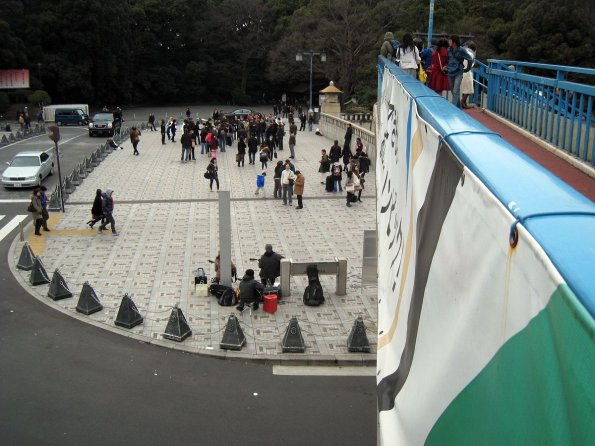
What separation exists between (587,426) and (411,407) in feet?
5.69

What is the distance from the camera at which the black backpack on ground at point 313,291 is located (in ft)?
45.2

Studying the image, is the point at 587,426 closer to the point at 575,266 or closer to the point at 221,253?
the point at 575,266

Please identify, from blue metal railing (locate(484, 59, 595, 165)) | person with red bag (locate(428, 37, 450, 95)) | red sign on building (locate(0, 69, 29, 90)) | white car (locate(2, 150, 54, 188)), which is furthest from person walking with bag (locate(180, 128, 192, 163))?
red sign on building (locate(0, 69, 29, 90))

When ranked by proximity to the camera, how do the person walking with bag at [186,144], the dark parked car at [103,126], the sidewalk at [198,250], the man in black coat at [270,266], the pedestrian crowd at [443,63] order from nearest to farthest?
the pedestrian crowd at [443,63] → the sidewalk at [198,250] → the man in black coat at [270,266] → the person walking with bag at [186,144] → the dark parked car at [103,126]

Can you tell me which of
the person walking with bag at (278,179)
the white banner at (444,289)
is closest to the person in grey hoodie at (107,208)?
the person walking with bag at (278,179)

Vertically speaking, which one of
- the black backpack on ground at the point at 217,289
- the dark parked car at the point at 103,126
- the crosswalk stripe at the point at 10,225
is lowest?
the crosswalk stripe at the point at 10,225

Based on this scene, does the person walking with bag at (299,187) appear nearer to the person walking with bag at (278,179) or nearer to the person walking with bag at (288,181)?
the person walking with bag at (288,181)

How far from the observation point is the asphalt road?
8.94 metres

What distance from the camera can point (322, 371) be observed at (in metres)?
11.2

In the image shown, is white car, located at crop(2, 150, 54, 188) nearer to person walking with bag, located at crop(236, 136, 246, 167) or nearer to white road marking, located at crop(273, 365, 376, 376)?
person walking with bag, located at crop(236, 136, 246, 167)

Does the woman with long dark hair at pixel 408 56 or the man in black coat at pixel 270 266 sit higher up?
the woman with long dark hair at pixel 408 56

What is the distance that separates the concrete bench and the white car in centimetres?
1574

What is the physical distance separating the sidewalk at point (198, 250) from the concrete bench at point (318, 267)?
27 cm

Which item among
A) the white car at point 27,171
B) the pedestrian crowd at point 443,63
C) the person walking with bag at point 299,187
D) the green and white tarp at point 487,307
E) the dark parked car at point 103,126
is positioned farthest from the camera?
A: the dark parked car at point 103,126
